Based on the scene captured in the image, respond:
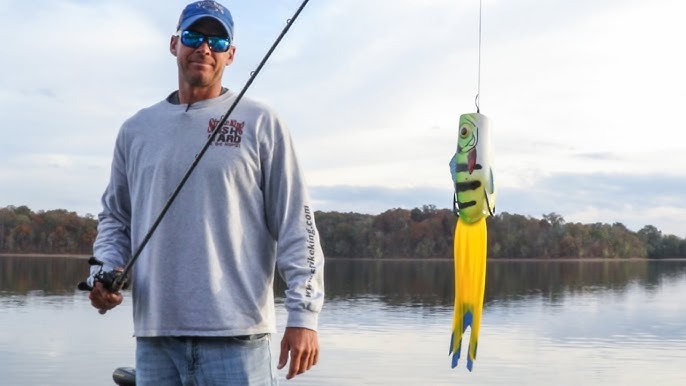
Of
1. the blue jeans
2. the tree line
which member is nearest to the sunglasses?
the blue jeans

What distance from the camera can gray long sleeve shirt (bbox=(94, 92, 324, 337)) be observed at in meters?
2.35

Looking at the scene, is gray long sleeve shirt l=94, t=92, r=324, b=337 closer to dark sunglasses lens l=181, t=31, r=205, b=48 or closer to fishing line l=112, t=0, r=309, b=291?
fishing line l=112, t=0, r=309, b=291

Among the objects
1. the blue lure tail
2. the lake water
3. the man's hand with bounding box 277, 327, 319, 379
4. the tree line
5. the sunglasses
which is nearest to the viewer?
the man's hand with bounding box 277, 327, 319, 379

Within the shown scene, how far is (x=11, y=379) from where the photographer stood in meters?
16.7

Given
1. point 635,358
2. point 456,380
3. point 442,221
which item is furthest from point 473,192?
point 442,221

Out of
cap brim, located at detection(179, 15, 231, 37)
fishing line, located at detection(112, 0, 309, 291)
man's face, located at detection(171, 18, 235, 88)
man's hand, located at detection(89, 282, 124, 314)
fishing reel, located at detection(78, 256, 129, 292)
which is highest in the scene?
cap brim, located at detection(179, 15, 231, 37)

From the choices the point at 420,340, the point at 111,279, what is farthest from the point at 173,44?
the point at 420,340

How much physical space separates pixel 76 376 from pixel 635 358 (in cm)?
1276

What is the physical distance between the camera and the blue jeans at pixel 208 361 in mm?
2322

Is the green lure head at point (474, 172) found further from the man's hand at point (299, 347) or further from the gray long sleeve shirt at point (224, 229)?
the man's hand at point (299, 347)

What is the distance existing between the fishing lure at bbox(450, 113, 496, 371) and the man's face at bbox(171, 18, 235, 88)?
7.89 ft

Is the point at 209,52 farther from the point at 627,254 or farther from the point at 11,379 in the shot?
the point at 627,254

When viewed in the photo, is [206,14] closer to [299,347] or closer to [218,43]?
[218,43]

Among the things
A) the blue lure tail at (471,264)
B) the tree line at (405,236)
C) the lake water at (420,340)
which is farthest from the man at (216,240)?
the tree line at (405,236)
